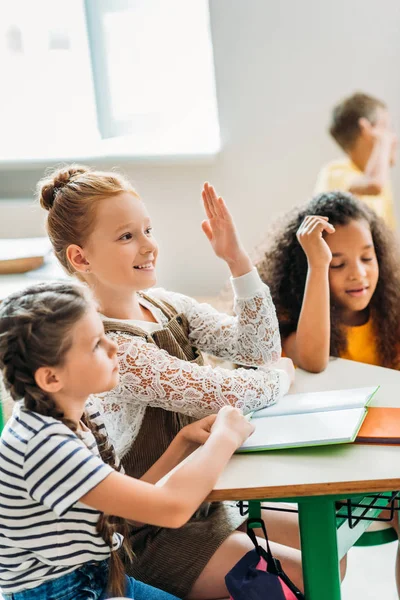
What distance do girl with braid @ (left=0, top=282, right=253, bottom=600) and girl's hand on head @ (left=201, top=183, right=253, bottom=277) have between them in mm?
475

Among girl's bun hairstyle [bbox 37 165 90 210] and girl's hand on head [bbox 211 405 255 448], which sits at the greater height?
girl's bun hairstyle [bbox 37 165 90 210]

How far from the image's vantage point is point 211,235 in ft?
5.48

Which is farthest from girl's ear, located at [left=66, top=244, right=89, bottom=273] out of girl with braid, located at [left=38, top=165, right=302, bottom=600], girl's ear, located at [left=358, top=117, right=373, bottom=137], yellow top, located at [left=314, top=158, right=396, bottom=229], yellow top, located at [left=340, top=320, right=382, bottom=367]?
girl's ear, located at [left=358, top=117, right=373, bottom=137]

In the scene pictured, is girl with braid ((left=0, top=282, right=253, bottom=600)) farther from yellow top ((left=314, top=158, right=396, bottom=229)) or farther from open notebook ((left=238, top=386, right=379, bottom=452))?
yellow top ((left=314, top=158, right=396, bottom=229))

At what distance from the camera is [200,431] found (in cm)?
133

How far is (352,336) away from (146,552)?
39.0 inches

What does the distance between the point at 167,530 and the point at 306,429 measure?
34 centimetres

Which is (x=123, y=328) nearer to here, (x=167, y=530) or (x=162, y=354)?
(x=162, y=354)

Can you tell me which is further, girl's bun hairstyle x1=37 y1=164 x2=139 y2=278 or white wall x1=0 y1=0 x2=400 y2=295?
white wall x1=0 y1=0 x2=400 y2=295

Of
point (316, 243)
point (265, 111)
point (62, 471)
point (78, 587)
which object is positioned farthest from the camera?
point (265, 111)

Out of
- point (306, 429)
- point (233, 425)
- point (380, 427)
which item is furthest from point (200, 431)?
point (380, 427)

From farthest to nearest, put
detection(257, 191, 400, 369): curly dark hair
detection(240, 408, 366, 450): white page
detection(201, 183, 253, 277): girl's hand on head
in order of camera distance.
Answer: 1. detection(257, 191, 400, 369): curly dark hair
2. detection(201, 183, 253, 277): girl's hand on head
3. detection(240, 408, 366, 450): white page

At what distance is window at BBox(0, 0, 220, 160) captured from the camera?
3457 mm

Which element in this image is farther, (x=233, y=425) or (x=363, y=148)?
(x=363, y=148)
